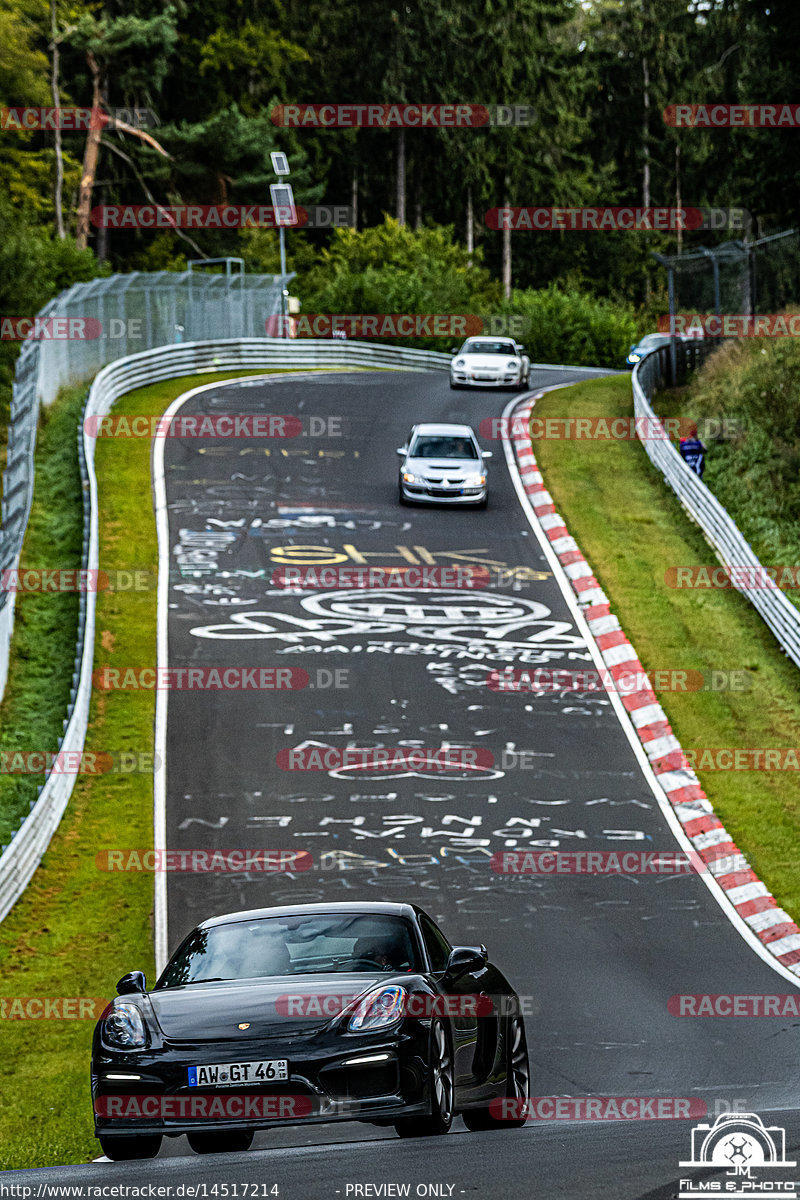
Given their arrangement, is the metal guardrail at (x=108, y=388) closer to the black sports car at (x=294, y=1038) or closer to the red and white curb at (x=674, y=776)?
the red and white curb at (x=674, y=776)

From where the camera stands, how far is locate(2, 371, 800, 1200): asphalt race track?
745 cm

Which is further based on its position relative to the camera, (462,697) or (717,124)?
(717,124)

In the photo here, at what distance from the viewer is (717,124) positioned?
51.9 metres

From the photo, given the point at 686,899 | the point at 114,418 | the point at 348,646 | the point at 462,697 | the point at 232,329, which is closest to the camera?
the point at 686,899

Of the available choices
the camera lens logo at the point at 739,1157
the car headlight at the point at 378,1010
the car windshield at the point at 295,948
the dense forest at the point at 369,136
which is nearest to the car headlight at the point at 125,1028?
the car windshield at the point at 295,948

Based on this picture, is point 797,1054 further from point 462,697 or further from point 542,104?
point 542,104

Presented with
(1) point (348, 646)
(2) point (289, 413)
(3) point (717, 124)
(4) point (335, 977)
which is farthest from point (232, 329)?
(4) point (335, 977)

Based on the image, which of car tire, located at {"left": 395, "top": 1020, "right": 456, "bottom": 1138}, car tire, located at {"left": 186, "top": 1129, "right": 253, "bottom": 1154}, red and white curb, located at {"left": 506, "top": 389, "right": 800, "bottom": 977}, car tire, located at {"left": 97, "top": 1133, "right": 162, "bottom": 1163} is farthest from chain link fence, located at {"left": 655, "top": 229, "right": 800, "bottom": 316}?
car tire, located at {"left": 97, "top": 1133, "right": 162, "bottom": 1163}

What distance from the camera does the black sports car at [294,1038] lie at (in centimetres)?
717

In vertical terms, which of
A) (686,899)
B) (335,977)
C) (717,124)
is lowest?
(686,899)

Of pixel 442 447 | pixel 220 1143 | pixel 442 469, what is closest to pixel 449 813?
pixel 220 1143

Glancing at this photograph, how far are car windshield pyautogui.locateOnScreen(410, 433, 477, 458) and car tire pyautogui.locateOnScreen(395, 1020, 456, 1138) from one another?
23669 millimetres

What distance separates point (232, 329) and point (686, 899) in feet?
123

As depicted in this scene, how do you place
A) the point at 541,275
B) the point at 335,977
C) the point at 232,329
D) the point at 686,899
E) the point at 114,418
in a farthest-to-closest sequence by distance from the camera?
the point at 541,275
the point at 232,329
the point at 114,418
the point at 686,899
the point at 335,977
